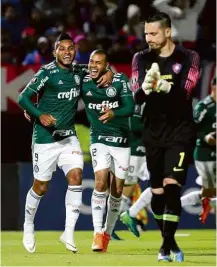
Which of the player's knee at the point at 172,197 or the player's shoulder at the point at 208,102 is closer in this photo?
the player's knee at the point at 172,197

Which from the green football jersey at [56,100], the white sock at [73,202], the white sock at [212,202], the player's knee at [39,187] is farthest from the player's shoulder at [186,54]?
the white sock at [212,202]

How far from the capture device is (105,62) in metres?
11.8

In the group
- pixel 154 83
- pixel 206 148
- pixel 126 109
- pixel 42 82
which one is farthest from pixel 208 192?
pixel 154 83

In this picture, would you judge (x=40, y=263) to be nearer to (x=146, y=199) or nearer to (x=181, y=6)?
(x=146, y=199)

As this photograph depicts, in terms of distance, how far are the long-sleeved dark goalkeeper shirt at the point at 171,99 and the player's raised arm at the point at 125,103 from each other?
0.94m

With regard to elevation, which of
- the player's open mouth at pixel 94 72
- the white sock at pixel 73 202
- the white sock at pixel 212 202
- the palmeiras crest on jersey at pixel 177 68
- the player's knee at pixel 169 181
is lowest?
the white sock at pixel 212 202

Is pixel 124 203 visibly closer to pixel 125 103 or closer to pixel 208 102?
pixel 208 102

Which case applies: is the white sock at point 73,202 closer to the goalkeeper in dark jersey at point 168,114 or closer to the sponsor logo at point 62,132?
the sponsor logo at point 62,132

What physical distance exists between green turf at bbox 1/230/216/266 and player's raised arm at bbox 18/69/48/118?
150cm

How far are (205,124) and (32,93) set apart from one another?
4585 millimetres

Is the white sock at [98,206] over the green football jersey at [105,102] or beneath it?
beneath

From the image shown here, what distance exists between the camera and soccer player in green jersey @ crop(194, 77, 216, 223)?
1523 cm

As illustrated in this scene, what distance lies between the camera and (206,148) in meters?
15.6

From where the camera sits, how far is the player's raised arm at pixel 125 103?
11.4 meters
